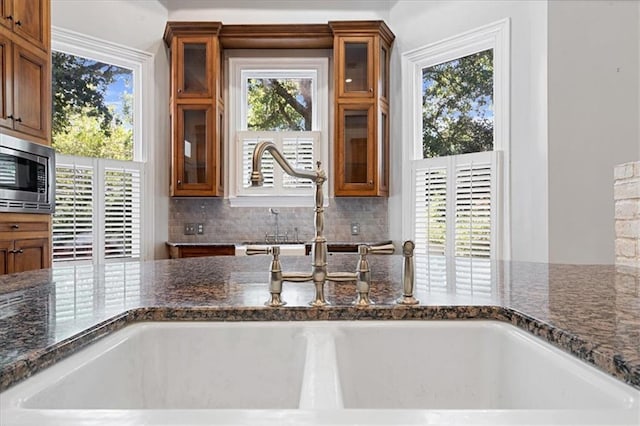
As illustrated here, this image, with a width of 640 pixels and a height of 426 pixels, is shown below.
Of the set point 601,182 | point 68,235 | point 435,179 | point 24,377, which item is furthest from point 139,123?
point 24,377

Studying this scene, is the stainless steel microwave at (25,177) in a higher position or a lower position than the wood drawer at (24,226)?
higher

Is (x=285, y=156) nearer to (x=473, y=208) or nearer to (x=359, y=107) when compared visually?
(x=359, y=107)

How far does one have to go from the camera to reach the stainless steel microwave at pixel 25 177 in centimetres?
268

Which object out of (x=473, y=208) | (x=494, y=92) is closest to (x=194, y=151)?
(x=473, y=208)

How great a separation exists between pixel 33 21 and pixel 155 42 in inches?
65.0

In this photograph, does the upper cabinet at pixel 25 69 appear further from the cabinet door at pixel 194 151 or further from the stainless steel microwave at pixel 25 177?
the cabinet door at pixel 194 151

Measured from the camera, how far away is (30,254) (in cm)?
288

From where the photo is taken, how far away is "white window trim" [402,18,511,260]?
12.5 feet

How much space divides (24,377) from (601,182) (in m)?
3.73

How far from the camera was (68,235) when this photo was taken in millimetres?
3982

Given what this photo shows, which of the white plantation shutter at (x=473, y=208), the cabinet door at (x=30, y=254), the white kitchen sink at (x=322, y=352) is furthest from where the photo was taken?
the white plantation shutter at (x=473, y=208)

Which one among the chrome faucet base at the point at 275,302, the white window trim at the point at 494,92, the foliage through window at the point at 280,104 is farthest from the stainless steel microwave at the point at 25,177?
the white window trim at the point at 494,92

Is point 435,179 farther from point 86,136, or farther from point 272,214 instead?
point 86,136

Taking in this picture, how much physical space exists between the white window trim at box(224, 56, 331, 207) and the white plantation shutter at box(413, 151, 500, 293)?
992 millimetres
